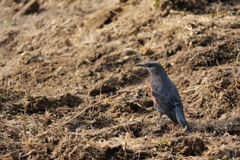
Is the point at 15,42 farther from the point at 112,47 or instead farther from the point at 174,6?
the point at 174,6

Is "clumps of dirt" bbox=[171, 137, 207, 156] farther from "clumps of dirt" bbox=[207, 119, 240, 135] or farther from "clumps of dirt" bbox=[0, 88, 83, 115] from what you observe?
"clumps of dirt" bbox=[0, 88, 83, 115]

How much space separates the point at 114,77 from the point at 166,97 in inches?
65.0

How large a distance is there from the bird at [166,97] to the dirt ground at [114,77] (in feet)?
0.79

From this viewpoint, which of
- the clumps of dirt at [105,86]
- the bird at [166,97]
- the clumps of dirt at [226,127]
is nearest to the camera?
the clumps of dirt at [226,127]

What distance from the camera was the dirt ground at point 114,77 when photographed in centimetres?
515

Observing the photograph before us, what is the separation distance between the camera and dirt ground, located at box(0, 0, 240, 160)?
16.9ft

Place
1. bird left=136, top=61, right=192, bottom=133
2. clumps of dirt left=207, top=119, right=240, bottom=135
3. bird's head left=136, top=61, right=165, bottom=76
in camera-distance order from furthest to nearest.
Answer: bird's head left=136, top=61, right=165, bottom=76 → bird left=136, top=61, right=192, bottom=133 → clumps of dirt left=207, top=119, right=240, bottom=135

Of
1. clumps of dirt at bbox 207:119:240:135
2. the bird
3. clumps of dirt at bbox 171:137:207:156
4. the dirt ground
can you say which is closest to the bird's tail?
the bird

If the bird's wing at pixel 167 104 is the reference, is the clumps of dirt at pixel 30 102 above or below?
above

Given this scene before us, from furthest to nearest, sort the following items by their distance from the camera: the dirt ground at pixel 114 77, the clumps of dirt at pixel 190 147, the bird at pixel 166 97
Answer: the bird at pixel 166 97 → the dirt ground at pixel 114 77 → the clumps of dirt at pixel 190 147

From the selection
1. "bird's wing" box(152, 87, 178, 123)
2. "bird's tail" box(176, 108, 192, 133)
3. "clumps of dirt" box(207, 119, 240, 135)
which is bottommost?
"clumps of dirt" box(207, 119, 240, 135)

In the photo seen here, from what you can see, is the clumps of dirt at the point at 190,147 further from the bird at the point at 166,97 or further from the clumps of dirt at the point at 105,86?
the clumps of dirt at the point at 105,86

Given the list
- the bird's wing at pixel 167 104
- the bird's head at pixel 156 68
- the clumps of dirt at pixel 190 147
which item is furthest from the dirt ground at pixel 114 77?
the bird's head at pixel 156 68

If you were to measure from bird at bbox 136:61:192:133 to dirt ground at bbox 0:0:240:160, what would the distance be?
0.79ft
